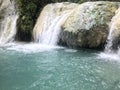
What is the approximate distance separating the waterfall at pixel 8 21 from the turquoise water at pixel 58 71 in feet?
10.5

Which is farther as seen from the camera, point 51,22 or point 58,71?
point 51,22

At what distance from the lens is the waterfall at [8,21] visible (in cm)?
1507

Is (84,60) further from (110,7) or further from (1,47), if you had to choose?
(1,47)

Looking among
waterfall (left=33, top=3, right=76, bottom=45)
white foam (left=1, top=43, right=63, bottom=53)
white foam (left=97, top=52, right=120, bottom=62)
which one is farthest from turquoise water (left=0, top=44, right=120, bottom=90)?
waterfall (left=33, top=3, right=76, bottom=45)

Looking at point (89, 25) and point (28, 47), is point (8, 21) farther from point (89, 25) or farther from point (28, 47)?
point (89, 25)

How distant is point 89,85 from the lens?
295 inches

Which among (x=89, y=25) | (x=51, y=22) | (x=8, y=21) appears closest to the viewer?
(x=89, y=25)

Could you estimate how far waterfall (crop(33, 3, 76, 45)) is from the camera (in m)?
13.4

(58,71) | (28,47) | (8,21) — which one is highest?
(8,21)

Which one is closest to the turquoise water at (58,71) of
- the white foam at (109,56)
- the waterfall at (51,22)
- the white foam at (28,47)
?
the white foam at (109,56)

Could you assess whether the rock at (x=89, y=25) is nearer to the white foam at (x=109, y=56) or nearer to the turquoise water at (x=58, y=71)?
the turquoise water at (x=58, y=71)

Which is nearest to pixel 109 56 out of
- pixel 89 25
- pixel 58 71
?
pixel 89 25

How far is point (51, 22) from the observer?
1420 centimetres

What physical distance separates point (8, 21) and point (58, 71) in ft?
25.6
